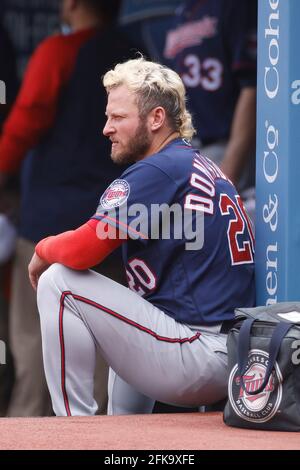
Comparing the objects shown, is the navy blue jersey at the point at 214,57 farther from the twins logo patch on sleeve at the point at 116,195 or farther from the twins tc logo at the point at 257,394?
the twins tc logo at the point at 257,394

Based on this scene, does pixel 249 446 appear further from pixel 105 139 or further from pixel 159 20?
pixel 159 20

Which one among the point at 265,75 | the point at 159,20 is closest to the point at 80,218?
the point at 159,20

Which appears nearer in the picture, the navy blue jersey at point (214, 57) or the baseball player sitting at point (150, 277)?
the baseball player sitting at point (150, 277)

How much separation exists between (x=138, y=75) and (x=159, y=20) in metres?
2.52

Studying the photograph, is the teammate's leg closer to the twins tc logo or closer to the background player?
A: the twins tc logo

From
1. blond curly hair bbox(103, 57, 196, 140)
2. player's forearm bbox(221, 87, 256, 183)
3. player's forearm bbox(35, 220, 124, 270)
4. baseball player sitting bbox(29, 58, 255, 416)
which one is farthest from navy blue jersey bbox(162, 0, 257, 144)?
player's forearm bbox(35, 220, 124, 270)

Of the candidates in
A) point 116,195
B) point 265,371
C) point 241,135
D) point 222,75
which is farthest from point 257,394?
point 222,75

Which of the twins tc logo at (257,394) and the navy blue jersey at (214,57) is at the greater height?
the navy blue jersey at (214,57)

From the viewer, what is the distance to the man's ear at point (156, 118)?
4.20 metres

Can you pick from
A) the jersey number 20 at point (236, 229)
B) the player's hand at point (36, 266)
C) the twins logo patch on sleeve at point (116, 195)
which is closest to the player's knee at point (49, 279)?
the player's hand at point (36, 266)

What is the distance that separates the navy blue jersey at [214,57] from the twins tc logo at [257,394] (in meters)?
2.21

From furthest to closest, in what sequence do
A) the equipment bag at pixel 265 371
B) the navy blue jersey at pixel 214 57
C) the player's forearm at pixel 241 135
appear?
the navy blue jersey at pixel 214 57 < the player's forearm at pixel 241 135 < the equipment bag at pixel 265 371

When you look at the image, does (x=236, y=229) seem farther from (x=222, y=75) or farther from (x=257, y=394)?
(x=222, y=75)

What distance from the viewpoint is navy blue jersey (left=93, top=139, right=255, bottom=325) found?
398cm
